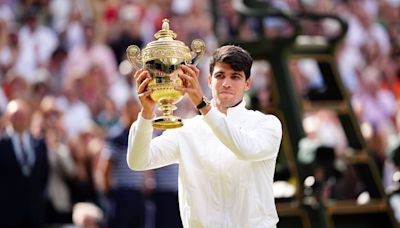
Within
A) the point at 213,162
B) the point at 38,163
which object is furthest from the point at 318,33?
the point at 213,162

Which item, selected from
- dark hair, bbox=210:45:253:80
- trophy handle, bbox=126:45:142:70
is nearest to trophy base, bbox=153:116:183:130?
trophy handle, bbox=126:45:142:70

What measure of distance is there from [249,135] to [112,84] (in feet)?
22.4

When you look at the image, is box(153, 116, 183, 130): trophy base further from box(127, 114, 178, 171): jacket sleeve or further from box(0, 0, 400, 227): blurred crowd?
box(0, 0, 400, 227): blurred crowd

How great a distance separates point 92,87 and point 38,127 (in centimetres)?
227

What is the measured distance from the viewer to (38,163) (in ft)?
27.3

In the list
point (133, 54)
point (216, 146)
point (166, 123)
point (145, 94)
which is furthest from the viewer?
point (216, 146)

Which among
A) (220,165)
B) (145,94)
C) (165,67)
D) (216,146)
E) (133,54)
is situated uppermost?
(133,54)

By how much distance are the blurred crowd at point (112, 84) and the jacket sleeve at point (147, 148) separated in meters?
2.74

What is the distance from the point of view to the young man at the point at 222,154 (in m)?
4.56

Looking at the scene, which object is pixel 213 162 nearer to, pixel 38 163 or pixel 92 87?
pixel 38 163

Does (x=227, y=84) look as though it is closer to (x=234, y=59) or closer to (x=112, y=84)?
(x=234, y=59)

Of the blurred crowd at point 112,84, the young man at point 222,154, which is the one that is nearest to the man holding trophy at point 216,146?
the young man at point 222,154

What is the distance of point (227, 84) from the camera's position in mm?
4742

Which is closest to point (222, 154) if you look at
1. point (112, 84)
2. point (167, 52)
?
point (167, 52)
